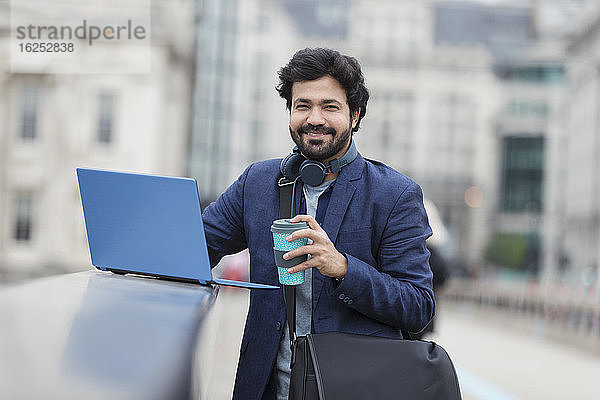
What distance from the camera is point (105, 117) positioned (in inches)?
1382

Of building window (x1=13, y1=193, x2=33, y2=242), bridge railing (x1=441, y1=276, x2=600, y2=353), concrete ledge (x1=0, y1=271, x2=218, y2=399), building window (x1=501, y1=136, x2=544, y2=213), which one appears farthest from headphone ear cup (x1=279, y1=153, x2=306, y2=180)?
building window (x1=501, y1=136, x2=544, y2=213)

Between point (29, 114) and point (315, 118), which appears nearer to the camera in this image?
point (315, 118)

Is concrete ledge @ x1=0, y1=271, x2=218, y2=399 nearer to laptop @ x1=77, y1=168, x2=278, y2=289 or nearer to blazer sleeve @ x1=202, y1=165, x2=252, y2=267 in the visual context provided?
laptop @ x1=77, y1=168, x2=278, y2=289

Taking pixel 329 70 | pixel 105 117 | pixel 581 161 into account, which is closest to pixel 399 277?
pixel 329 70

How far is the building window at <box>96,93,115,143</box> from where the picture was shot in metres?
34.6

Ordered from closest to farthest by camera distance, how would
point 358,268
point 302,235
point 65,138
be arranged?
1. point 302,235
2. point 358,268
3. point 65,138

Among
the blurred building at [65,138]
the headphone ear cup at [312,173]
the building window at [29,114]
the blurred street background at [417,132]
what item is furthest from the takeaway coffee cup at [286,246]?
the building window at [29,114]

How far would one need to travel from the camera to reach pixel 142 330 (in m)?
1.44

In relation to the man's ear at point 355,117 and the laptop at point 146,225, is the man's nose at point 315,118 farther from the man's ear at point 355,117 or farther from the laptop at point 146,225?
the laptop at point 146,225

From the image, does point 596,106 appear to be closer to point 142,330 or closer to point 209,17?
point 209,17

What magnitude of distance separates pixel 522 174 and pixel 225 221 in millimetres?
70424

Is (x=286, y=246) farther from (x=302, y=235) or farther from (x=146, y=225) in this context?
(x=146, y=225)

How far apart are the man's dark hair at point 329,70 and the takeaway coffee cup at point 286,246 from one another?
1.61 ft

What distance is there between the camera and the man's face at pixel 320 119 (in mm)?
2428
